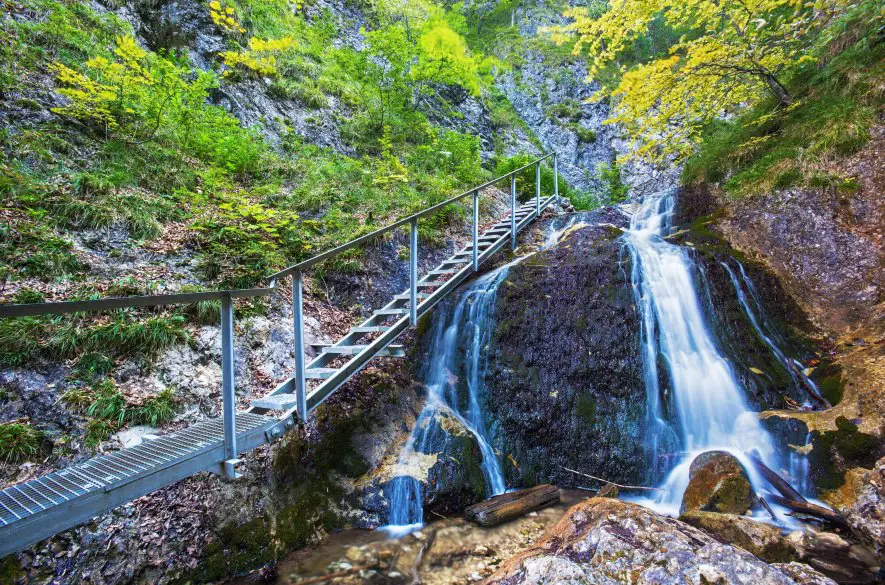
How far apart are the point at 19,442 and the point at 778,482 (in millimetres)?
5597

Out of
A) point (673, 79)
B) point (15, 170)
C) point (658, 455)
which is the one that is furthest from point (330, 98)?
point (658, 455)

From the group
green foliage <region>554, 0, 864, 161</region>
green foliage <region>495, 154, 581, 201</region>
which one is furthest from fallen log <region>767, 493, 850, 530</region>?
green foliage <region>495, 154, 581, 201</region>

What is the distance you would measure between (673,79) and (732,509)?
5.48 m

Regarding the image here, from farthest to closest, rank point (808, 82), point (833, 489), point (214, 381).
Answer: point (808, 82)
point (214, 381)
point (833, 489)

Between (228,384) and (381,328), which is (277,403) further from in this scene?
(381,328)

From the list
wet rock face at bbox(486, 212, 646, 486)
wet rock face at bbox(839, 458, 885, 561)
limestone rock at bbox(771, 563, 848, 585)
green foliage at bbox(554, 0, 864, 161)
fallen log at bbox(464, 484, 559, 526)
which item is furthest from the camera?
green foliage at bbox(554, 0, 864, 161)

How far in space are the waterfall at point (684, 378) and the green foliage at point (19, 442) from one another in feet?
15.6

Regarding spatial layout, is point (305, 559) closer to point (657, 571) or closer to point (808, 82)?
point (657, 571)

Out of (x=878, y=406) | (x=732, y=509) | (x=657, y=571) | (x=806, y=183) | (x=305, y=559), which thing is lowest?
(x=305, y=559)

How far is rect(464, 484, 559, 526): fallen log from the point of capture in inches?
131

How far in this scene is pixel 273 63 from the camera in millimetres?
9414

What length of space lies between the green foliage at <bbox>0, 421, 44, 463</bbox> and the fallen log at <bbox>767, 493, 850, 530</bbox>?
5.37 meters

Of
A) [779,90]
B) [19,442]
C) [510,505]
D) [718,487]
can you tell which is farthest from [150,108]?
[779,90]

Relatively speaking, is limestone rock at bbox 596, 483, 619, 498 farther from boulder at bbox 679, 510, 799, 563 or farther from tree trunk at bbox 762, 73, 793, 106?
tree trunk at bbox 762, 73, 793, 106
